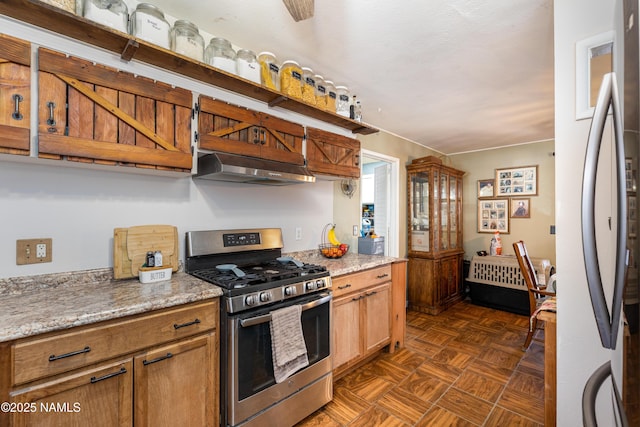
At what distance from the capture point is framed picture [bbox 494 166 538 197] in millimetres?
4305

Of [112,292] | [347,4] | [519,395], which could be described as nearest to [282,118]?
[347,4]

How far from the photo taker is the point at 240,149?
6.53ft

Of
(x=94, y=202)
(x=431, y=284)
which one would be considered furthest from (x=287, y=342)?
(x=431, y=284)

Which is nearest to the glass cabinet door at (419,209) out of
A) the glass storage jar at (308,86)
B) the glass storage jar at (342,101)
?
the glass storage jar at (342,101)

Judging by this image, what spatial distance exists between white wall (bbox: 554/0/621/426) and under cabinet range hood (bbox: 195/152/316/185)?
144 centimetres

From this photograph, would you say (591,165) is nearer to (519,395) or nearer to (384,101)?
(519,395)

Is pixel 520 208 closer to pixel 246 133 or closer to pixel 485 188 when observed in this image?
pixel 485 188

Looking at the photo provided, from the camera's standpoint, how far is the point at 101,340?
1169mm

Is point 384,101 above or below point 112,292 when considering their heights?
above

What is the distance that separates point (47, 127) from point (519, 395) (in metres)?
3.23

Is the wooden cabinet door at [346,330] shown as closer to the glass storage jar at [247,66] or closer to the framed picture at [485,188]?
the glass storage jar at [247,66]

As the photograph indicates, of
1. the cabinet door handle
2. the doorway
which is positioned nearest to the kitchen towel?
the cabinet door handle

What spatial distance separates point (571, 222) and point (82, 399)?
2.16 m

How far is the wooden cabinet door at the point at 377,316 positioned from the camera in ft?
8.11
